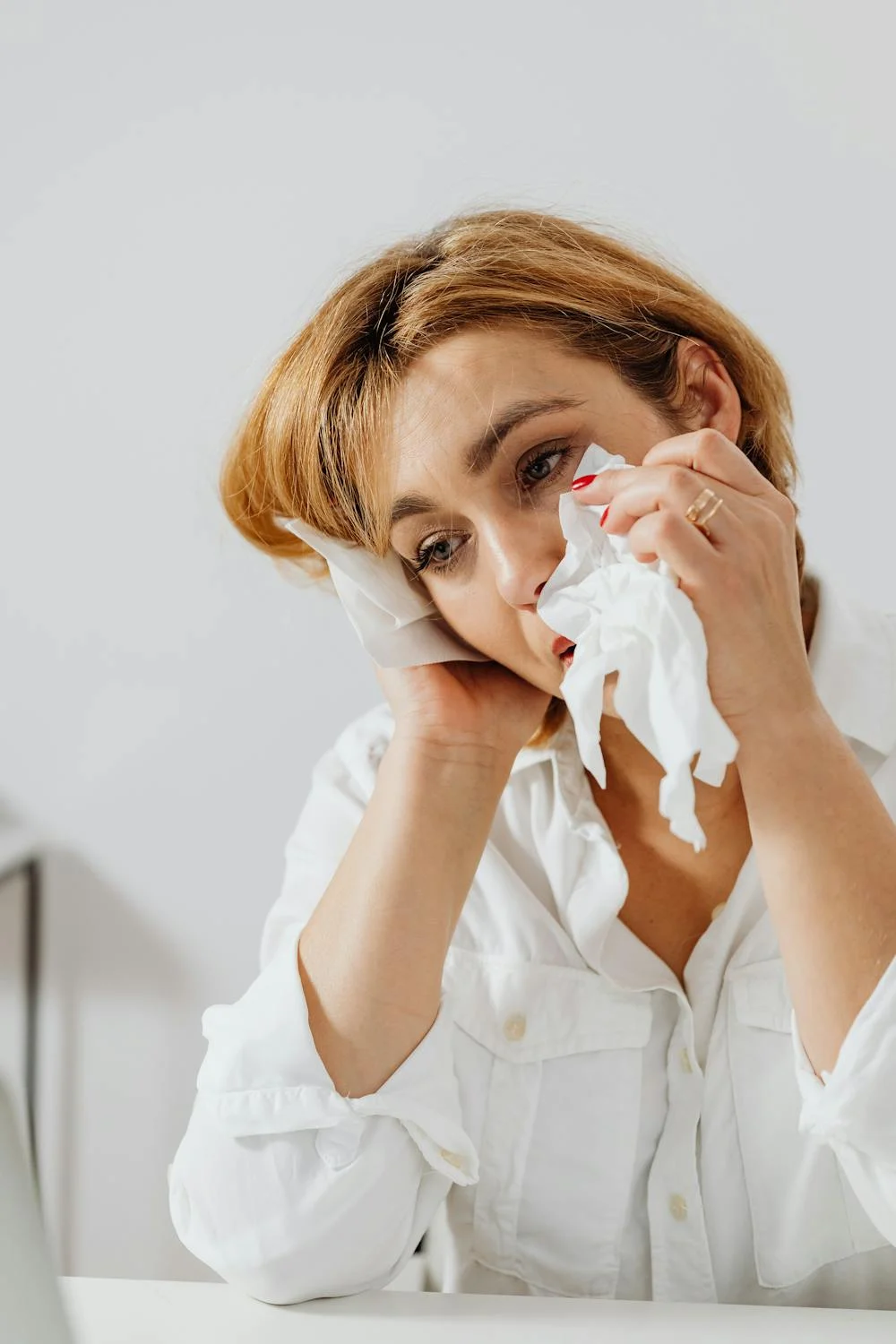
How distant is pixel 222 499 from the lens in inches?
50.3

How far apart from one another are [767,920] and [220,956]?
1.13 meters

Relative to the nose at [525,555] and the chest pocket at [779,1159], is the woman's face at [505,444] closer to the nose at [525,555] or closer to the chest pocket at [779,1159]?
the nose at [525,555]

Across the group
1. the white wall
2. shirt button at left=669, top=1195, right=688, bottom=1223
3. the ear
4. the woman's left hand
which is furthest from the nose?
the white wall

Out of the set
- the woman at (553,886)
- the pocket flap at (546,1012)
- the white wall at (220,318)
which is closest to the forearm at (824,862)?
the woman at (553,886)

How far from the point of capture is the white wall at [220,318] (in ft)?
5.47

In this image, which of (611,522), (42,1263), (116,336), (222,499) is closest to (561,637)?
(611,522)

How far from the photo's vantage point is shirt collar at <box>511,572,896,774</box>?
1.07 metres

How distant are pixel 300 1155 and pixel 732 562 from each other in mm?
535

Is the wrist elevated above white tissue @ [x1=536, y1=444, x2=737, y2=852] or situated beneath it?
situated beneath

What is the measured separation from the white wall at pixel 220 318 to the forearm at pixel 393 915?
0.76m

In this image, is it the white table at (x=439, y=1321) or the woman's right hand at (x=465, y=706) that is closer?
the white table at (x=439, y=1321)

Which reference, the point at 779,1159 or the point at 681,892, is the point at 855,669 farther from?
the point at 779,1159

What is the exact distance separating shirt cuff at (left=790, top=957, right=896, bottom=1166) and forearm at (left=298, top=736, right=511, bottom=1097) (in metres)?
0.32

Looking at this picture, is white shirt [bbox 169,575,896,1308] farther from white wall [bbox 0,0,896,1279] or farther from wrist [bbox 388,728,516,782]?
white wall [bbox 0,0,896,1279]
